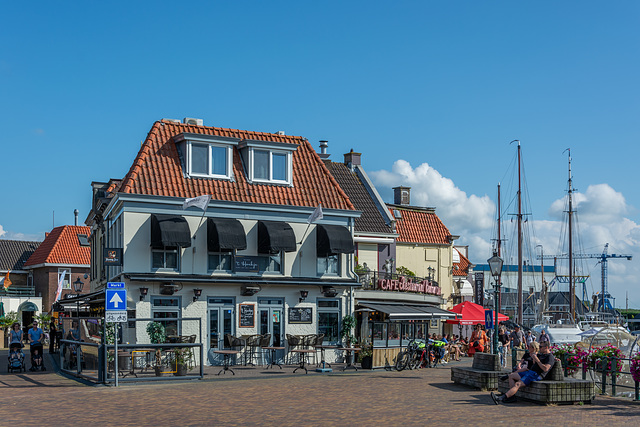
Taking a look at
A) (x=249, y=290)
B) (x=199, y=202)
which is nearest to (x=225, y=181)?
(x=199, y=202)

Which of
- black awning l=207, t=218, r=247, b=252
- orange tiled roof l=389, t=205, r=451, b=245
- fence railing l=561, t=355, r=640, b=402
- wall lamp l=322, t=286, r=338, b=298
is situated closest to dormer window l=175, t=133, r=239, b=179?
black awning l=207, t=218, r=247, b=252

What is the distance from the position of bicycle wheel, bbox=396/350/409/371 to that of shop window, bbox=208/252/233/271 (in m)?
7.01

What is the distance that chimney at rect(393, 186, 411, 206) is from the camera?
2265 inches

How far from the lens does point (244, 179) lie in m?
30.4

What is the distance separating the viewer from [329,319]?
30.9 m

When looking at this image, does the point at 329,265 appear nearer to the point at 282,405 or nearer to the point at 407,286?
the point at 407,286

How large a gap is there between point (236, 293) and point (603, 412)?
15.7 meters

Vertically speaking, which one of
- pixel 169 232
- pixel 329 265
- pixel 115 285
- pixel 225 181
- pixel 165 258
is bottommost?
pixel 115 285

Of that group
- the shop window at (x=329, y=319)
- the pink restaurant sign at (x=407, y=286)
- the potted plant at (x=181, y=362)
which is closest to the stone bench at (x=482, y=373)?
the potted plant at (x=181, y=362)

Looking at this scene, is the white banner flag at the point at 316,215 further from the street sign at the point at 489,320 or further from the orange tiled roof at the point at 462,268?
the orange tiled roof at the point at 462,268

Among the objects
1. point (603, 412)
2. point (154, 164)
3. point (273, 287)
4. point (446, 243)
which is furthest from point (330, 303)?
point (446, 243)

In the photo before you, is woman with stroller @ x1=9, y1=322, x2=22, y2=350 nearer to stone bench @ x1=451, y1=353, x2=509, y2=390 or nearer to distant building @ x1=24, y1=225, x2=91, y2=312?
stone bench @ x1=451, y1=353, x2=509, y2=390

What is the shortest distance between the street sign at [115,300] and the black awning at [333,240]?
10633 millimetres

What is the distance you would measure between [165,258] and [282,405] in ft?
39.6
